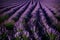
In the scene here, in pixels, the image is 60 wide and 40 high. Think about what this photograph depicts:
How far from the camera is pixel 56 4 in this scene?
1.40 metres

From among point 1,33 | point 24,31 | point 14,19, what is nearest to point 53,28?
point 24,31

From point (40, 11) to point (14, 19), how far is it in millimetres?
326

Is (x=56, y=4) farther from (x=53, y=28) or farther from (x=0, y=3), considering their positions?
(x=0, y=3)

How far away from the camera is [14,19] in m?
1.41

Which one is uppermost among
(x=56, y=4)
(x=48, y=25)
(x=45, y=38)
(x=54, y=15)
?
(x=56, y=4)

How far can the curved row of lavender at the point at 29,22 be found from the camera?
134 cm

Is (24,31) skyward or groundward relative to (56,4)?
groundward

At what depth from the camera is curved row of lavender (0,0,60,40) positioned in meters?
1.34

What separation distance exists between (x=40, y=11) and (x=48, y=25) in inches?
7.8

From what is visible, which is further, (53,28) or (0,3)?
(0,3)

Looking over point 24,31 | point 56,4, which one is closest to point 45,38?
point 24,31

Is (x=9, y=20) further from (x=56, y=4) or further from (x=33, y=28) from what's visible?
(x=56, y=4)

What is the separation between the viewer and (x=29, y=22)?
1389mm

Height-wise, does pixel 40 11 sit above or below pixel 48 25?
above
